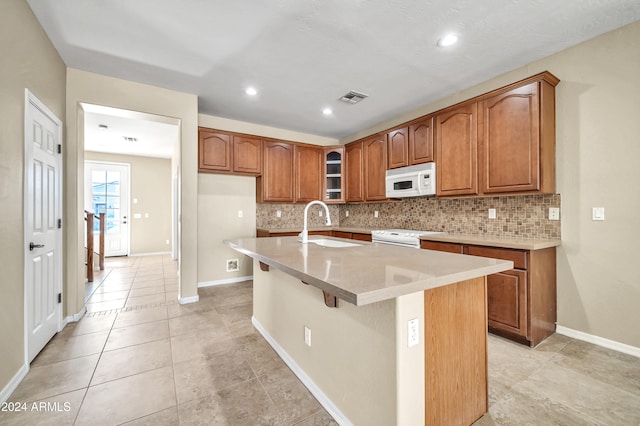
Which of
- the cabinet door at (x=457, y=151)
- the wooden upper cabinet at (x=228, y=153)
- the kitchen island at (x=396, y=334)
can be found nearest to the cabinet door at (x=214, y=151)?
the wooden upper cabinet at (x=228, y=153)

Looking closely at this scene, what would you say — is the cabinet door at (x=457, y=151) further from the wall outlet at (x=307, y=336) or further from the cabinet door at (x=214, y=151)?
the cabinet door at (x=214, y=151)

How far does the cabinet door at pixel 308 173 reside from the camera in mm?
4625

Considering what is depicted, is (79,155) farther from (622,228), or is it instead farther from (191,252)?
(622,228)

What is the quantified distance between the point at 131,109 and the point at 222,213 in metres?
1.85

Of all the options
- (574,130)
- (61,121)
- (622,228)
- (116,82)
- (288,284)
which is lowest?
(288,284)

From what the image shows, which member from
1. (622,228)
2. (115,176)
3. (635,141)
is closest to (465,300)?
(622,228)

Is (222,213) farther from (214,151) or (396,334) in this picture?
(396,334)

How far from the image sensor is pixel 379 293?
896mm

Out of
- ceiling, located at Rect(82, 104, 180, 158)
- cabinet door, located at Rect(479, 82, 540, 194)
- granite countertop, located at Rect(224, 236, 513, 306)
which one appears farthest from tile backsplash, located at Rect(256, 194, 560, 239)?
ceiling, located at Rect(82, 104, 180, 158)

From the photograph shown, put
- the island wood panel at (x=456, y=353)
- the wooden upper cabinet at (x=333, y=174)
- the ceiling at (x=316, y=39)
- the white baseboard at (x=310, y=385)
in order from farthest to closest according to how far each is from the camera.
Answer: the wooden upper cabinet at (x=333, y=174)
the ceiling at (x=316, y=39)
the white baseboard at (x=310, y=385)
the island wood panel at (x=456, y=353)

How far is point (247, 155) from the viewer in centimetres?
418

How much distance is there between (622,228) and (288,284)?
273cm

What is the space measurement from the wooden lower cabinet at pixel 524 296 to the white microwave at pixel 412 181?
107 cm

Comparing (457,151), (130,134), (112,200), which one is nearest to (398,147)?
(457,151)
